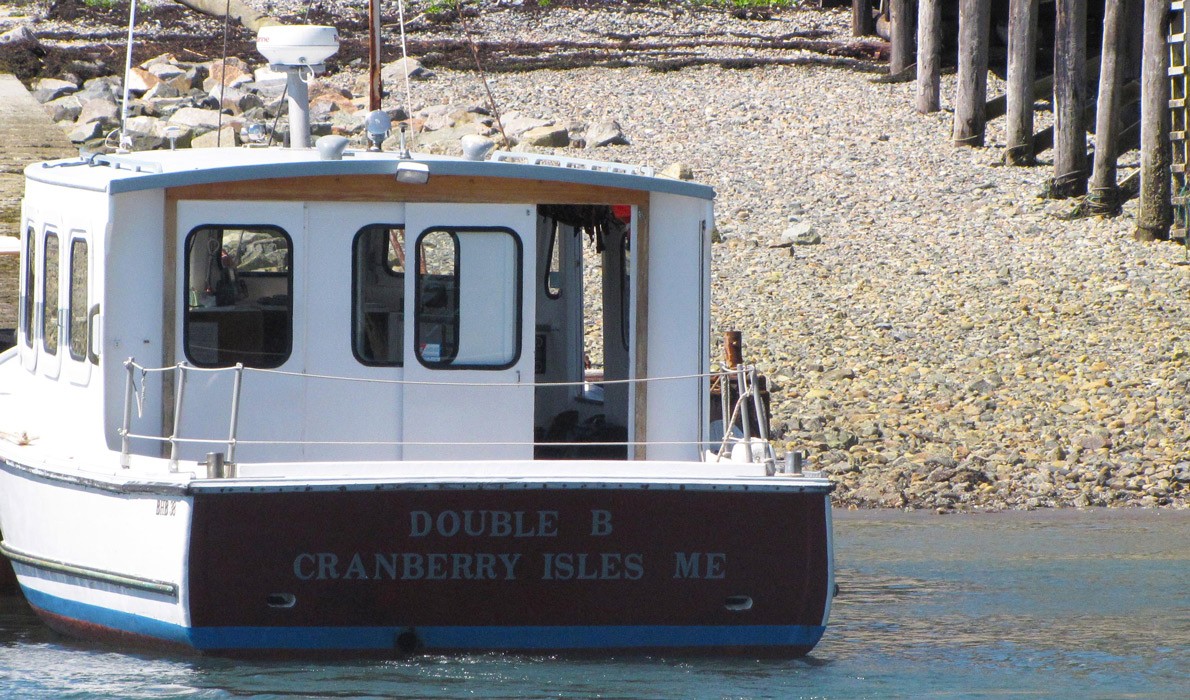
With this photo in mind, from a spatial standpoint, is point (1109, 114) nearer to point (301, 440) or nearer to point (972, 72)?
point (972, 72)

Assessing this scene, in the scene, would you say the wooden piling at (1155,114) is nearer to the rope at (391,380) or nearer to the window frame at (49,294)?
the rope at (391,380)

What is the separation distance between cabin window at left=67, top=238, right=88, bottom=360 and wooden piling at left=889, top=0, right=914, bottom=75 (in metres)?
16.7

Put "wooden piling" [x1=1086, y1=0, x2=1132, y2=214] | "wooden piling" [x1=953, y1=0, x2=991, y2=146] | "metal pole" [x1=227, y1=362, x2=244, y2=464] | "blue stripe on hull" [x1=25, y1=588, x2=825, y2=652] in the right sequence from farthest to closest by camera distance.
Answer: "wooden piling" [x1=953, y1=0, x2=991, y2=146], "wooden piling" [x1=1086, y1=0, x2=1132, y2=214], "blue stripe on hull" [x1=25, y1=588, x2=825, y2=652], "metal pole" [x1=227, y1=362, x2=244, y2=464]

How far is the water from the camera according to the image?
757 centimetres

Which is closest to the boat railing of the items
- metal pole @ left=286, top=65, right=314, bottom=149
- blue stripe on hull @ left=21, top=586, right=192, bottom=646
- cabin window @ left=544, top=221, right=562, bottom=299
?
blue stripe on hull @ left=21, top=586, right=192, bottom=646

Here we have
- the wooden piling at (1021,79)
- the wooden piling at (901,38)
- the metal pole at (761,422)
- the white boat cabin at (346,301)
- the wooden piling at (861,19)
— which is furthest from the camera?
the wooden piling at (861,19)

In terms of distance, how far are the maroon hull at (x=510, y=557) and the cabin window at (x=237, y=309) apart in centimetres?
99

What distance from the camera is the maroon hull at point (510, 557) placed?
24.2 ft

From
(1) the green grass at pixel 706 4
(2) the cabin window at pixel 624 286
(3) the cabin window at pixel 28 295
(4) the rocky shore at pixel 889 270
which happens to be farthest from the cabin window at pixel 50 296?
(1) the green grass at pixel 706 4

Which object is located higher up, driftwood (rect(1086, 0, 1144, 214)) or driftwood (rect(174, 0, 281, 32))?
driftwood (rect(174, 0, 281, 32))

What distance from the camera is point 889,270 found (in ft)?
56.7

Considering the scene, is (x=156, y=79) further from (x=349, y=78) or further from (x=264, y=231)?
(x=264, y=231)

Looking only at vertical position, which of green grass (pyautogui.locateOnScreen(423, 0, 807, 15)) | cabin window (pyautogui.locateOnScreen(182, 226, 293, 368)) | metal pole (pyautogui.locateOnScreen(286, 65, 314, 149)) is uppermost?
green grass (pyautogui.locateOnScreen(423, 0, 807, 15))

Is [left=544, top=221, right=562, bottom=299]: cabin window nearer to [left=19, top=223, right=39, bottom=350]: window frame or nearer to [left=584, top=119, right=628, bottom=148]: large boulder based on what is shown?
[left=19, top=223, right=39, bottom=350]: window frame
